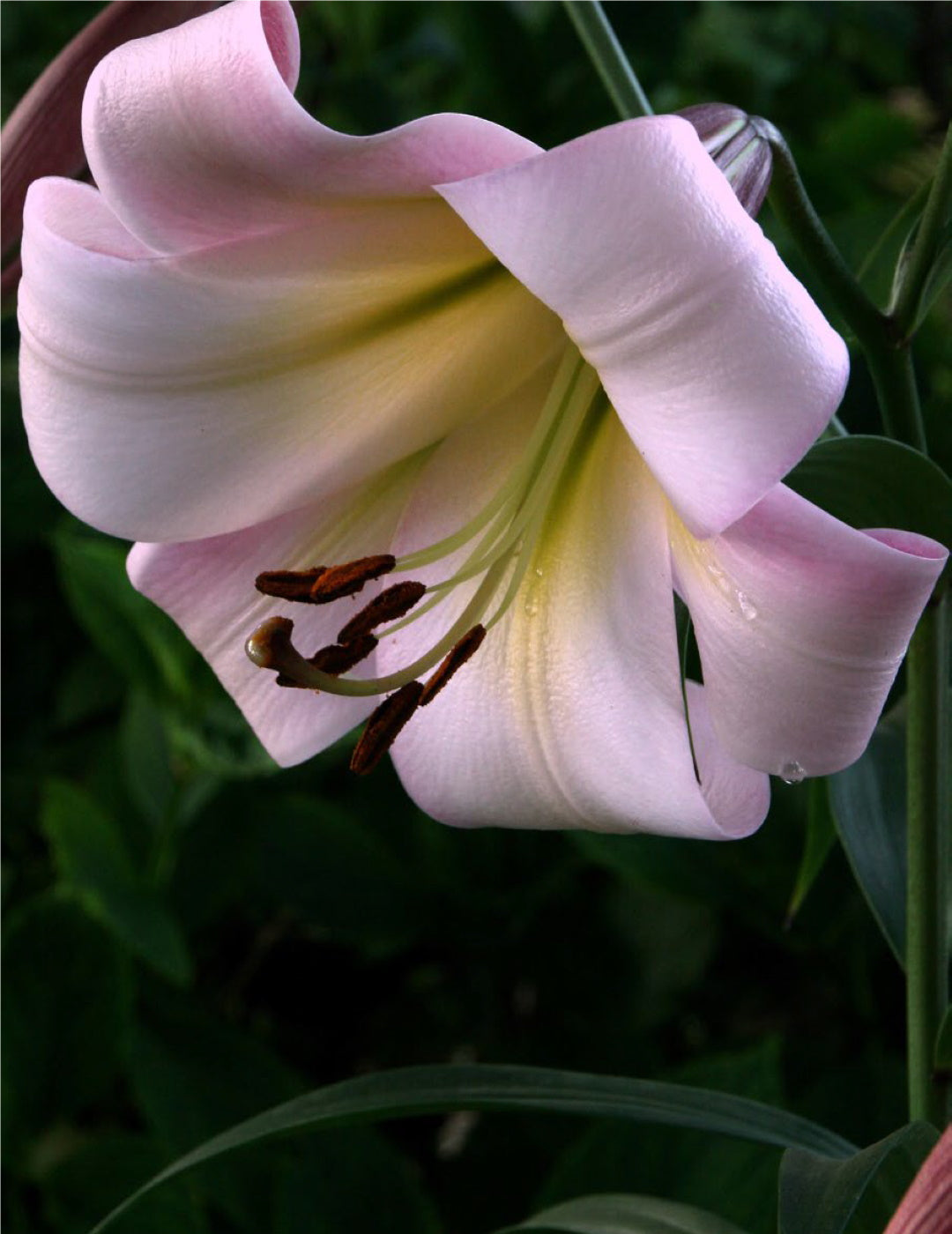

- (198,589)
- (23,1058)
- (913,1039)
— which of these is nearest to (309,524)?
(198,589)

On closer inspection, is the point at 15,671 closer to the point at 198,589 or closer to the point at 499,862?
the point at 499,862

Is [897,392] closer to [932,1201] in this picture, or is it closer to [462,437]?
[462,437]

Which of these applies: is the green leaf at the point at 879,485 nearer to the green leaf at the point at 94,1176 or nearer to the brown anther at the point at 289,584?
the brown anther at the point at 289,584

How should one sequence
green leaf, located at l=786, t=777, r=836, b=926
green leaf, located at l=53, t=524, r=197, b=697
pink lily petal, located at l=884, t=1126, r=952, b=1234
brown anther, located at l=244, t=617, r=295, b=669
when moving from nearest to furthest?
pink lily petal, located at l=884, t=1126, r=952, b=1234 < brown anther, located at l=244, t=617, r=295, b=669 < green leaf, located at l=786, t=777, r=836, b=926 < green leaf, located at l=53, t=524, r=197, b=697

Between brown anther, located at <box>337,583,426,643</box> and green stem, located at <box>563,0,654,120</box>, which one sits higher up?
green stem, located at <box>563,0,654,120</box>

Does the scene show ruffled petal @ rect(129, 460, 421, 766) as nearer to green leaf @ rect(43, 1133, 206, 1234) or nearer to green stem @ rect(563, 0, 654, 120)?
green stem @ rect(563, 0, 654, 120)

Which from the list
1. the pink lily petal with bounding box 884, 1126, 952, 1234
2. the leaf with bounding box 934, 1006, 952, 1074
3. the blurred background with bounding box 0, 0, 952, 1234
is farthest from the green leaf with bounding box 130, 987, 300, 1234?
the pink lily petal with bounding box 884, 1126, 952, 1234
